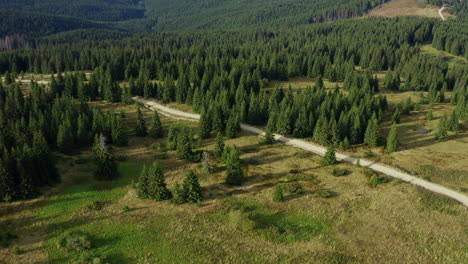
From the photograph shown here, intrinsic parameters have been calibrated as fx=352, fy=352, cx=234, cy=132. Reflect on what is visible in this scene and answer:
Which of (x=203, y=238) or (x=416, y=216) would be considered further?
(x=416, y=216)

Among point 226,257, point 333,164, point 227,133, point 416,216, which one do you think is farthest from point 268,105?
point 226,257

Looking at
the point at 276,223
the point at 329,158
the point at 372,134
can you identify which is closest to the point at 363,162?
the point at 329,158

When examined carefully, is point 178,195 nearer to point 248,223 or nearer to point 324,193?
point 248,223

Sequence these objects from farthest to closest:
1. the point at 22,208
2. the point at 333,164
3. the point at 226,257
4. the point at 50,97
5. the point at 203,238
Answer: the point at 50,97, the point at 333,164, the point at 22,208, the point at 203,238, the point at 226,257

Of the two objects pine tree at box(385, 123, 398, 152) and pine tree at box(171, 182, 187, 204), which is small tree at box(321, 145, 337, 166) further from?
pine tree at box(171, 182, 187, 204)

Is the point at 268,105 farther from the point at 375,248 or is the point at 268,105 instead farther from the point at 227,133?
the point at 375,248

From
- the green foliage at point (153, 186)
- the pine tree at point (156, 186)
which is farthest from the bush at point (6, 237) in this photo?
the pine tree at point (156, 186)

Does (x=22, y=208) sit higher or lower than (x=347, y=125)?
lower
